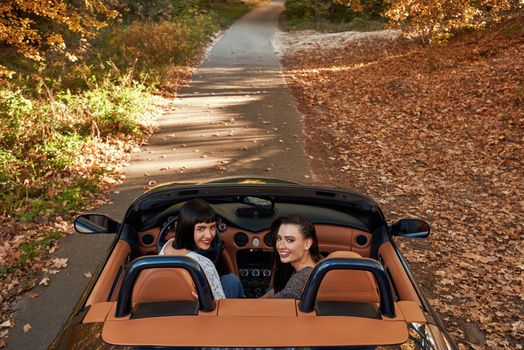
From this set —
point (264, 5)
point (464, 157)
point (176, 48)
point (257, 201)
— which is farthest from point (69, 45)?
point (264, 5)

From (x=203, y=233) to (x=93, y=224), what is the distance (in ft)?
3.26

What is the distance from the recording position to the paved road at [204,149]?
530cm

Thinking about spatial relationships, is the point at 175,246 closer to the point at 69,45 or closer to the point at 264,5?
the point at 69,45

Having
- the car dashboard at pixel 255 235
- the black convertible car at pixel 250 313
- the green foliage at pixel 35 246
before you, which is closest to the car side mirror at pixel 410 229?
the car dashboard at pixel 255 235

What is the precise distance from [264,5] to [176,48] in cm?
3809

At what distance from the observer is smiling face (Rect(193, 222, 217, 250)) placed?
11.3 feet

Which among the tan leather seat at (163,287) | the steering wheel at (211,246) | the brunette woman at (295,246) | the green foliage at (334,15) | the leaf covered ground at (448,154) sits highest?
the tan leather seat at (163,287)

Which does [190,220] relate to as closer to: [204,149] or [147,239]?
[147,239]

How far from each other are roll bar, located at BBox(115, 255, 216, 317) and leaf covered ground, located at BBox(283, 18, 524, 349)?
3.28 metres

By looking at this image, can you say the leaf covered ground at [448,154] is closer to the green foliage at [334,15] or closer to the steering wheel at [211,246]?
the steering wheel at [211,246]

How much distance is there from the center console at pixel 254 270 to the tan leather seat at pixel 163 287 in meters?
1.92

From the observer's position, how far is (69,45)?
1739 centimetres

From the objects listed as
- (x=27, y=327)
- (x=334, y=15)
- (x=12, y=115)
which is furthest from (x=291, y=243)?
(x=334, y=15)

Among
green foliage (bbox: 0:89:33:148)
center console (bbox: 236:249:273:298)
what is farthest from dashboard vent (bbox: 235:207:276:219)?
green foliage (bbox: 0:89:33:148)
